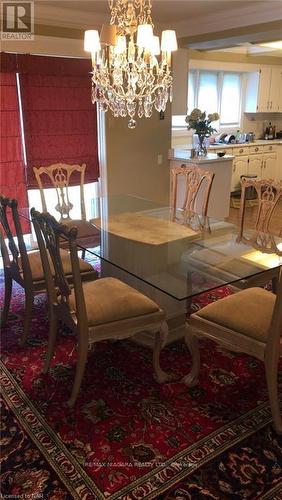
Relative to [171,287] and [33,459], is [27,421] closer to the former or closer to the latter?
[33,459]

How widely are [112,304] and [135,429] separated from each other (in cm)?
64

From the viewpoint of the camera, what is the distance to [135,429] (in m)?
2.01

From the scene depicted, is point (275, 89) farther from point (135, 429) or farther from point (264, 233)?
point (135, 429)

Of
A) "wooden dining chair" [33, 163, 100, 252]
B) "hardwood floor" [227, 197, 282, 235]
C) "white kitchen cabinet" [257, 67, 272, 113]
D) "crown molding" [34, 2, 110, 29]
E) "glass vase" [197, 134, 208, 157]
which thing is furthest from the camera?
"white kitchen cabinet" [257, 67, 272, 113]

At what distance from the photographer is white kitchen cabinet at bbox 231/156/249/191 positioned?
22.5 feet

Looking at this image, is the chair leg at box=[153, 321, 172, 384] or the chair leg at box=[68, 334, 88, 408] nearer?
the chair leg at box=[68, 334, 88, 408]

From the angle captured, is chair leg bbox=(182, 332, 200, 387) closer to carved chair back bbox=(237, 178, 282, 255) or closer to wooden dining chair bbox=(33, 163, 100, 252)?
carved chair back bbox=(237, 178, 282, 255)

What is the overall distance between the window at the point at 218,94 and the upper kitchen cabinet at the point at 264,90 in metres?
0.20

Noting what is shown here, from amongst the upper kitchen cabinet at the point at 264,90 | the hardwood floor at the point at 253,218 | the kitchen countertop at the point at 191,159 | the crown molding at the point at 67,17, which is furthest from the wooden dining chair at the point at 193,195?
the upper kitchen cabinet at the point at 264,90

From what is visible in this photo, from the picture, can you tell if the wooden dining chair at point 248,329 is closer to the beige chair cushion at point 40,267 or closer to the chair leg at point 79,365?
the chair leg at point 79,365

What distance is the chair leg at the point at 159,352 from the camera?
2309 millimetres

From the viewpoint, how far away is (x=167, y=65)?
287 centimetres

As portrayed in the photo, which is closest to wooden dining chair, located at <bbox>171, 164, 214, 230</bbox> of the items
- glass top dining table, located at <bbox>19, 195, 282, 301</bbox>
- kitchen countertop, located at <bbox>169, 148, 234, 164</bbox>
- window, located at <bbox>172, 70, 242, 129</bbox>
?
glass top dining table, located at <bbox>19, 195, 282, 301</bbox>

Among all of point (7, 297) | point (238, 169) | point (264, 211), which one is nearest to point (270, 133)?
point (238, 169)
